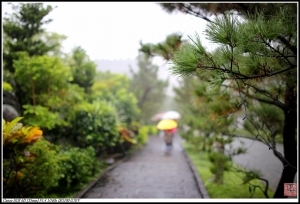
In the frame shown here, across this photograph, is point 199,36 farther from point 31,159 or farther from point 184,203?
point 31,159

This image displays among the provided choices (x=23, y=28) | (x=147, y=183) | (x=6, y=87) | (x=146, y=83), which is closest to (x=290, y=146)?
(x=147, y=183)

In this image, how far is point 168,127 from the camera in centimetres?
882

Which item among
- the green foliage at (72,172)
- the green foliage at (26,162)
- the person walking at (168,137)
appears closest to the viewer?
the green foliage at (26,162)

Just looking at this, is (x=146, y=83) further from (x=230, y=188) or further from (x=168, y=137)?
(x=230, y=188)

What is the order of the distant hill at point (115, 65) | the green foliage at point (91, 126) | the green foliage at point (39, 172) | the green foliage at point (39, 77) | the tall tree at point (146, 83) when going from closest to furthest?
the green foliage at point (39, 172)
the green foliage at point (39, 77)
the green foliage at point (91, 126)
the distant hill at point (115, 65)
the tall tree at point (146, 83)

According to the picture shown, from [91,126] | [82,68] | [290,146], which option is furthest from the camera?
[82,68]

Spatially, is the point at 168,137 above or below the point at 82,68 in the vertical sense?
below

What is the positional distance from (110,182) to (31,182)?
181 cm

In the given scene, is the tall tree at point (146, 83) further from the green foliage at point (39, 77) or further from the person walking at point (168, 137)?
the green foliage at point (39, 77)

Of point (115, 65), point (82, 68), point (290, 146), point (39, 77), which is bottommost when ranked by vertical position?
point (290, 146)

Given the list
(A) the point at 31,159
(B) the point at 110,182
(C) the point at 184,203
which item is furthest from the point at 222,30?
(B) the point at 110,182

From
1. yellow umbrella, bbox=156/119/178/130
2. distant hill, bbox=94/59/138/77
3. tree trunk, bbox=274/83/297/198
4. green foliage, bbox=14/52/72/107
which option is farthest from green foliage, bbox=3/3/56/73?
yellow umbrella, bbox=156/119/178/130

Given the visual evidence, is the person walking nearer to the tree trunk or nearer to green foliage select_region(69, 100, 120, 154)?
green foliage select_region(69, 100, 120, 154)

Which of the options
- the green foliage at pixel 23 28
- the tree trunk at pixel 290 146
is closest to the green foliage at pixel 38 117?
the green foliage at pixel 23 28
